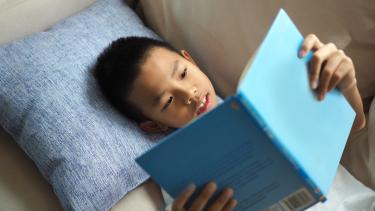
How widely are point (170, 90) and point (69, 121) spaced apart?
0.23 m

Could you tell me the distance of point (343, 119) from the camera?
64 cm

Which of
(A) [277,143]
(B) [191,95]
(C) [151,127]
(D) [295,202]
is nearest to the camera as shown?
(A) [277,143]

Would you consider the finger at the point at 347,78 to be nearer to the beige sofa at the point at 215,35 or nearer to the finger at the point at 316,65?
the finger at the point at 316,65

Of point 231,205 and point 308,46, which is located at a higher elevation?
point 308,46

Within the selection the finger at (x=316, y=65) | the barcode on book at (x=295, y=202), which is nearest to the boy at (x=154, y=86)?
the finger at (x=316, y=65)

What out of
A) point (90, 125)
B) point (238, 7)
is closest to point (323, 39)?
point (238, 7)

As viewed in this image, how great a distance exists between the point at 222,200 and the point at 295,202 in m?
0.10

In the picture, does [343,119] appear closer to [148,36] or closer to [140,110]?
[140,110]

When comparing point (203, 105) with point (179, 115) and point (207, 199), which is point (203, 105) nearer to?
point (179, 115)

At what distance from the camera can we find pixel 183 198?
0.59 meters

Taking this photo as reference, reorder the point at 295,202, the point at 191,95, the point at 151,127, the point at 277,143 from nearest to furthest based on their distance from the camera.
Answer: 1. the point at 277,143
2. the point at 295,202
3. the point at 191,95
4. the point at 151,127

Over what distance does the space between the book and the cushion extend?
0.96 ft

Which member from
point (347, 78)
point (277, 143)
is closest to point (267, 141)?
point (277, 143)

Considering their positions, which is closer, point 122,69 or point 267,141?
point 267,141
